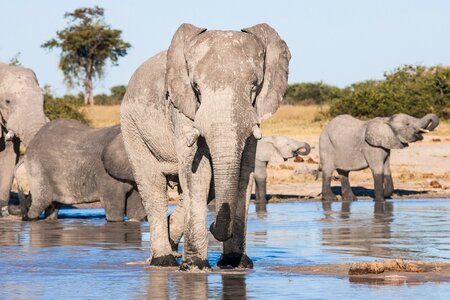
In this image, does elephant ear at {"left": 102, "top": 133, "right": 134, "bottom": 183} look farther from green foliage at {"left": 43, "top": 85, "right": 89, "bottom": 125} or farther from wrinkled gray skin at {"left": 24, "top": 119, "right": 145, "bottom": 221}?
green foliage at {"left": 43, "top": 85, "right": 89, "bottom": 125}

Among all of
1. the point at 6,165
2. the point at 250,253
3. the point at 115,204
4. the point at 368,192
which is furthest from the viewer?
the point at 368,192

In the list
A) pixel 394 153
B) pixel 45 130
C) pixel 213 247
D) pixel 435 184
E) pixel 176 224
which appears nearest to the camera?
pixel 176 224

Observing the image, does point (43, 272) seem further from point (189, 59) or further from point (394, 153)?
point (394, 153)

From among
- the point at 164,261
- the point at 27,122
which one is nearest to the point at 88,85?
the point at 27,122

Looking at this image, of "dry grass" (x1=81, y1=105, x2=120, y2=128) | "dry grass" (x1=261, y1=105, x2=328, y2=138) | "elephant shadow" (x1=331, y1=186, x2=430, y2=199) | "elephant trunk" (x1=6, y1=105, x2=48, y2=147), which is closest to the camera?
"elephant trunk" (x1=6, y1=105, x2=48, y2=147)

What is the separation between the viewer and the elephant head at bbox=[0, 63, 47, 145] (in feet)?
54.8

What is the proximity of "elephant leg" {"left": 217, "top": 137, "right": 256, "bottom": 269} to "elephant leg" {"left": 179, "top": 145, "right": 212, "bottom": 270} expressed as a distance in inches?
9.5

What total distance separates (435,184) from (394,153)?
10.8ft

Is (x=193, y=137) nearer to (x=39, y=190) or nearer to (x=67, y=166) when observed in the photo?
(x=67, y=166)

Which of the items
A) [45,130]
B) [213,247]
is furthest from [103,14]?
[213,247]

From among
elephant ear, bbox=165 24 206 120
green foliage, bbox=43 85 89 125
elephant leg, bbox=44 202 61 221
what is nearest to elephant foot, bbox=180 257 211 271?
elephant ear, bbox=165 24 206 120

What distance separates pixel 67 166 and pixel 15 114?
118 centimetres

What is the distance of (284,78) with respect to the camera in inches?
380

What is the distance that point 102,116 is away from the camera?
136ft
